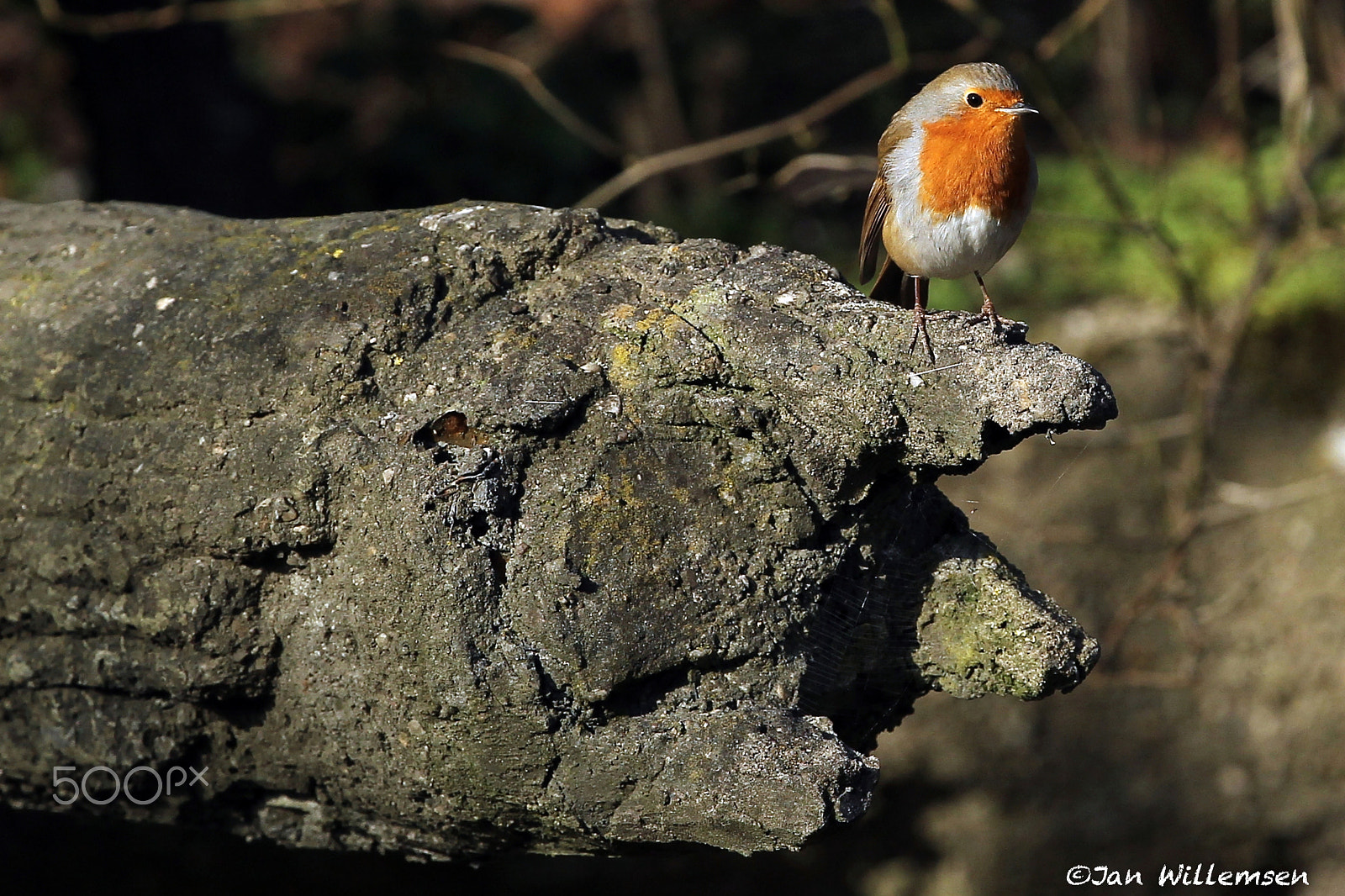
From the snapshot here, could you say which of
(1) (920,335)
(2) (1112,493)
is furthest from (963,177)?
(2) (1112,493)

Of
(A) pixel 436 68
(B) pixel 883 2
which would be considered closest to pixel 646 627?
(B) pixel 883 2

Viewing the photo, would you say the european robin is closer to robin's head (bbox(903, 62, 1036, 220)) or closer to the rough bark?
robin's head (bbox(903, 62, 1036, 220))

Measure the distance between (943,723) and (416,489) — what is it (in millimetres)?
2998

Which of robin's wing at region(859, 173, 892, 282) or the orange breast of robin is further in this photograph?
robin's wing at region(859, 173, 892, 282)

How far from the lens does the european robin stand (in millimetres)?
2137

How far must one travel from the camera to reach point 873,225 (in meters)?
2.41

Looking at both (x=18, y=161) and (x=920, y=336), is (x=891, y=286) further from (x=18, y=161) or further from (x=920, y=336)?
(x=18, y=161)

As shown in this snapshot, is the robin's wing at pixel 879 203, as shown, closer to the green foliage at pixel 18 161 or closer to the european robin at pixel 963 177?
the european robin at pixel 963 177

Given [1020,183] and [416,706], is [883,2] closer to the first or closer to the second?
[1020,183]

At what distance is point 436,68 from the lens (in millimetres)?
5988

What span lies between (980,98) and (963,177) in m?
0.15

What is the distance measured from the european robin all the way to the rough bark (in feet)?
1.43

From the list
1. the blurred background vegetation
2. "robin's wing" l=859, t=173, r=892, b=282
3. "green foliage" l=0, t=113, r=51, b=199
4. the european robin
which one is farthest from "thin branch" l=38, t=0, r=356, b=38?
"green foliage" l=0, t=113, r=51, b=199

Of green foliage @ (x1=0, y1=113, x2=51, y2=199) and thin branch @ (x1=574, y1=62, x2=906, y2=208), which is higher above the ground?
green foliage @ (x1=0, y1=113, x2=51, y2=199)
